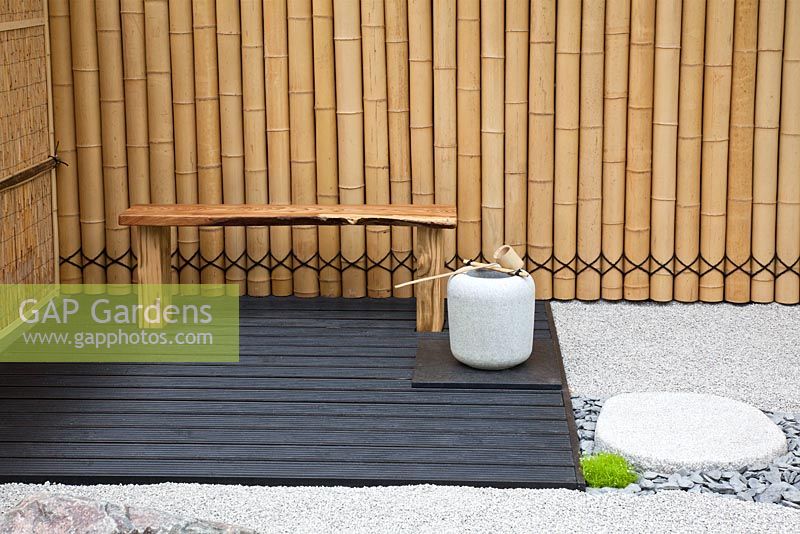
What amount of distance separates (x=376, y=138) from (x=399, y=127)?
11 centimetres

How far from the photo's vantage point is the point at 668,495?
3.34 m

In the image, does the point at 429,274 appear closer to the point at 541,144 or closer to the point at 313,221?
the point at 313,221

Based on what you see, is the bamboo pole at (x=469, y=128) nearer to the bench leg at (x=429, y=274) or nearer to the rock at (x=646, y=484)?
the bench leg at (x=429, y=274)

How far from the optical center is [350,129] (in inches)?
204

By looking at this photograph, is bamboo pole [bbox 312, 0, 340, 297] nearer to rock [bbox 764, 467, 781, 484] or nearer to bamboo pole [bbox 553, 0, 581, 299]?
bamboo pole [bbox 553, 0, 581, 299]

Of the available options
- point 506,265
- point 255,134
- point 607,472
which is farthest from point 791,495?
point 255,134

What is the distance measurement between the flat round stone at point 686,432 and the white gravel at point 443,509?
0.22 metres

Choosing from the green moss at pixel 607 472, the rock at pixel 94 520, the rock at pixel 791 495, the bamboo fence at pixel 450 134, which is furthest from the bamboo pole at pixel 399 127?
the rock at pixel 94 520

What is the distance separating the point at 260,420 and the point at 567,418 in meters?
0.96

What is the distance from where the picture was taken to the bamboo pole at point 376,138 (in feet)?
16.6

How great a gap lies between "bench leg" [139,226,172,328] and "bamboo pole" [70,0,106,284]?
0.58 m

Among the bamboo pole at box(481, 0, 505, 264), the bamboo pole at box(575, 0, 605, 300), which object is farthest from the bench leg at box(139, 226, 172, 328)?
the bamboo pole at box(575, 0, 605, 300)

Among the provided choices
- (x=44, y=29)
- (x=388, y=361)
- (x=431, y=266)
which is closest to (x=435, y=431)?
(x=388, y=361)

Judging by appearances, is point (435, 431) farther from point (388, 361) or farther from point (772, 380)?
point (772, 380)
